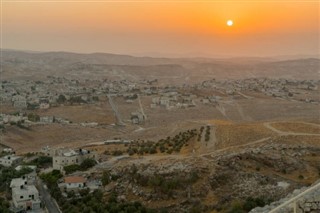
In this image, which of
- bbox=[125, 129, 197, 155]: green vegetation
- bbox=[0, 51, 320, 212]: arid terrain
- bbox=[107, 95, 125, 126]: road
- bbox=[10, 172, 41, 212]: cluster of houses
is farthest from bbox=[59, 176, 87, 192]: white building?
bbox=[107, 95, 125, 126]: road

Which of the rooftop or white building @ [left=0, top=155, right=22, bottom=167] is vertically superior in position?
the rooftop

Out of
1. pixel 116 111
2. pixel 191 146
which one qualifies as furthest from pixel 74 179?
pixel 116 111

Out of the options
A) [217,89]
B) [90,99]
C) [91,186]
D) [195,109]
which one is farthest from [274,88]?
[91,186]

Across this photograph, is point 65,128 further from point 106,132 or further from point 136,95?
point 136,95

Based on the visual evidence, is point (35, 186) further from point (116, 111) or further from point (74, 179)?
point (116, 111)

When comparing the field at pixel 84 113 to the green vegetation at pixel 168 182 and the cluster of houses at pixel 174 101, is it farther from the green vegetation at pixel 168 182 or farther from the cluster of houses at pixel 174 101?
the green vegetation at pixel 168 182

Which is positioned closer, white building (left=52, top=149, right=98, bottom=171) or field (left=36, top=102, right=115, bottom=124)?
white building (left=52, top=149, right=98, bottom=171)

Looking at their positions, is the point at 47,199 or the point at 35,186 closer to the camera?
the point at 47,199

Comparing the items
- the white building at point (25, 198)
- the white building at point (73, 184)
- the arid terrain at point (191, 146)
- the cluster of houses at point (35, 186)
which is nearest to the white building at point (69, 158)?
the cluster of houses at point (35, 186)

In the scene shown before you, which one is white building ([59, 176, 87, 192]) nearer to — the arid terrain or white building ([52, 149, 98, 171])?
the arid terrain
